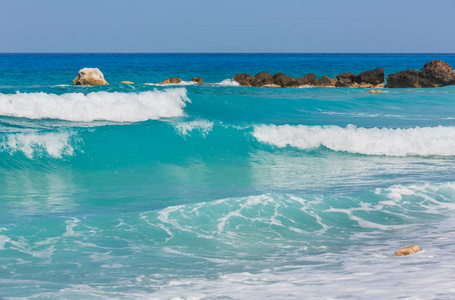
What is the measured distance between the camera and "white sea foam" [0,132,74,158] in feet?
46.9

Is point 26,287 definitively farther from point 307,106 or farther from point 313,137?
point 307,106

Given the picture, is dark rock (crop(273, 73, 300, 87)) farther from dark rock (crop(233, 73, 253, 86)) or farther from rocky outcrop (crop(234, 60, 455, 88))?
dark rock (crop(233, 73, 253, 86))

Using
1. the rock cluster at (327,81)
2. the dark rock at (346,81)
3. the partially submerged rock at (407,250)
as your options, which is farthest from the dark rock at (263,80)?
the partially submerged rock at (407,250)

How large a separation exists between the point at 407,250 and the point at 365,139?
34.3ft

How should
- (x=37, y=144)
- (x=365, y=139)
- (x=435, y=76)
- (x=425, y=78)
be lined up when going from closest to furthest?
(x=37, y=144), (x=365, y=139), (x=435, y=76), (x=425, y=78)

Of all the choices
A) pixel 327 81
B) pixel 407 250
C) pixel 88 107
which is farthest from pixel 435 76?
pixel 407 250

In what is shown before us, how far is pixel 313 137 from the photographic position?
55.8ft

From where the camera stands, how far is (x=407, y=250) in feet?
21.5

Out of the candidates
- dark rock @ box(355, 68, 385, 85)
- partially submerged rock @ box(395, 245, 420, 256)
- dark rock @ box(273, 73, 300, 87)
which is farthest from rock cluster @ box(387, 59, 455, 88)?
partially submerged rock @ box(395, 245, 420, 256)

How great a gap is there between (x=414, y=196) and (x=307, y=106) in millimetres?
16474

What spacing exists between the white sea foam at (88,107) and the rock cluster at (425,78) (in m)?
21.8

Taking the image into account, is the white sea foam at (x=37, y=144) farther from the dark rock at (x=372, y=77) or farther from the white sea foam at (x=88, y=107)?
the dark rock at (x=372, y=77)

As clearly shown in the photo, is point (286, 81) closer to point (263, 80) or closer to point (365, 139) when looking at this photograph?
point (263, 80)

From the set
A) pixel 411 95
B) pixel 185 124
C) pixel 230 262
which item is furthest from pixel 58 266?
pixel 411 95
